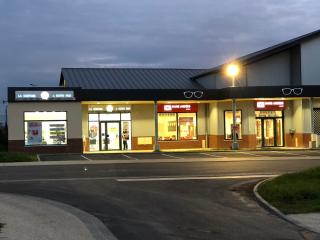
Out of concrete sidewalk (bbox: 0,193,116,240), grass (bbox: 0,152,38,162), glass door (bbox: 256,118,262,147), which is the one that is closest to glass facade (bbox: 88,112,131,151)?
glass door (bbox: 256,118,262,147)

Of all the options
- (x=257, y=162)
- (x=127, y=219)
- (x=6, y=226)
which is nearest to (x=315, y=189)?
(x=127, y=219)

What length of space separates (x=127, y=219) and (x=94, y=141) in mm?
28484

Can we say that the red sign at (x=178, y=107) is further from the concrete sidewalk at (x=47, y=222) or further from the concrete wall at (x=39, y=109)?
Answer: the concrete sidewalk at (x=47, y=222)

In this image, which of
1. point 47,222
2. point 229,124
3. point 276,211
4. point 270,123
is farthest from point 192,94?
point 47,222

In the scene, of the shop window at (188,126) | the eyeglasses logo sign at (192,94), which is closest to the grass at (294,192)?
the eyeglasses logo sign at (192,94)

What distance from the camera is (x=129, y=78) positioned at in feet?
158

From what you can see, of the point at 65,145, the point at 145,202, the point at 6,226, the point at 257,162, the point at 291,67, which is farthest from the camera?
the point at 291,67

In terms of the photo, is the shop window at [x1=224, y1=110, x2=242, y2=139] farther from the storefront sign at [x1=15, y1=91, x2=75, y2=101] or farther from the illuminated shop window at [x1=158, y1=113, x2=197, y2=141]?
the storefront sign at [x1=15, y1=91, x2=75, y2=101]

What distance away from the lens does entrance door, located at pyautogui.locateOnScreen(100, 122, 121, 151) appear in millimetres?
39719

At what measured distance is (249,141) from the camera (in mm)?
39188

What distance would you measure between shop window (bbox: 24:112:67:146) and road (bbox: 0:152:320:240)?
10.5 meters

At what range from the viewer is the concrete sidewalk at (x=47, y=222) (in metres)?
9.37

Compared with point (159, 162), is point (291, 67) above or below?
above

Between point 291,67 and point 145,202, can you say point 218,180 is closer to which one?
point 145,202
